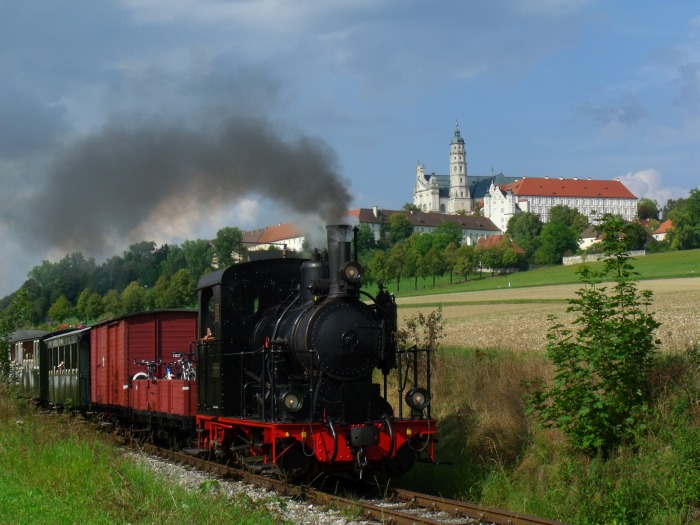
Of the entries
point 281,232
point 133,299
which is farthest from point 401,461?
point 133,299

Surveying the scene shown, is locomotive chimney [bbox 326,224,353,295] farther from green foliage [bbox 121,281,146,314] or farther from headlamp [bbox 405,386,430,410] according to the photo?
green foliage [bbox 121,281,146,314]

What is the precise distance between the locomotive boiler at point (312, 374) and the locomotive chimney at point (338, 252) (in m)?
0.01

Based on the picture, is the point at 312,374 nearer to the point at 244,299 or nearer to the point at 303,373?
the point at 303,373

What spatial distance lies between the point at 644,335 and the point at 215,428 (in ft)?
20.8

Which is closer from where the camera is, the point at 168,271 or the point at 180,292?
the point at 180,292

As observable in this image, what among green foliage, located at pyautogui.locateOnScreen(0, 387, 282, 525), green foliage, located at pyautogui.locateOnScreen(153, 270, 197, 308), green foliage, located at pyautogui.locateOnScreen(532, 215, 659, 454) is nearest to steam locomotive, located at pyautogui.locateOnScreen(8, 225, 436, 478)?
green foliage, located at pyautogui.locateOnScreen(0, 387, 282, 525)

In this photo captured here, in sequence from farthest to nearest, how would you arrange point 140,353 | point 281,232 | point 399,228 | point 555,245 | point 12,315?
1. point 399,228
2. point 555,245
3. point 12,315
4. point 281,232
5. point 140,353

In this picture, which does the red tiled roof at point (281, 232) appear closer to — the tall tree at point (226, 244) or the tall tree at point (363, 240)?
the tall tree at point (363, 240)

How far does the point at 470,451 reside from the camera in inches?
572

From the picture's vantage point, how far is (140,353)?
64.0 feet

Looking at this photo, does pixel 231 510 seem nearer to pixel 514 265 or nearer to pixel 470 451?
pixel 470 451

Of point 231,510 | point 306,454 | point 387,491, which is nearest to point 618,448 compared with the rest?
point 387,491

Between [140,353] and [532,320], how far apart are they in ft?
72.8

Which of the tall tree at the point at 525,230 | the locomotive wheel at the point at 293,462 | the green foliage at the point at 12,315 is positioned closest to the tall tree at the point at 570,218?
the tall tree at the point at 525,230
